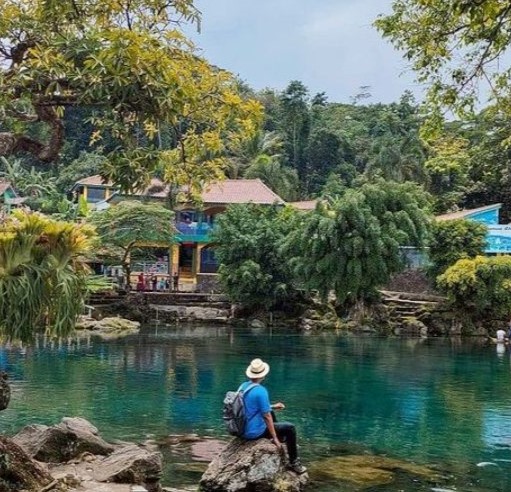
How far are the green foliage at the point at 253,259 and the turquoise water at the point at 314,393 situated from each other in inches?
294

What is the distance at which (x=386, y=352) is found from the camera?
92.9 ft

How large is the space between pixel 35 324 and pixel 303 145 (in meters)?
54.4

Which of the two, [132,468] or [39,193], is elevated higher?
[39,193]

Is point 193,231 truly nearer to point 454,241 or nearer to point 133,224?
point 133,224

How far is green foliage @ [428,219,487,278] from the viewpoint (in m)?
37.1

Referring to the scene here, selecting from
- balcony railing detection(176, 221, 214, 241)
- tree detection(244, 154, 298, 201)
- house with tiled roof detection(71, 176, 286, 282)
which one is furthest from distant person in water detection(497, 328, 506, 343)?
tree detection(244, 154, 298, 201)

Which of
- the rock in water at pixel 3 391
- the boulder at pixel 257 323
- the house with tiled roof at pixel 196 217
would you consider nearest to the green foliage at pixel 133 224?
the house with tiled roof at pixel 196 217

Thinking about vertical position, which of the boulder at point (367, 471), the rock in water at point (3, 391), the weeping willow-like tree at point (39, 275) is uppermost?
the weeping willow-like tree at point (39, 275)

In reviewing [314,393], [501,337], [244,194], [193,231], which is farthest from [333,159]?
[314,393]

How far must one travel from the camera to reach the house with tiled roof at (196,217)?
145ft

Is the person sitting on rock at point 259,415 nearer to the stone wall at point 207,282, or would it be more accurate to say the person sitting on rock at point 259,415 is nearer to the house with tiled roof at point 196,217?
the house with tiled roof at point 196,217

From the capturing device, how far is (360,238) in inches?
1387

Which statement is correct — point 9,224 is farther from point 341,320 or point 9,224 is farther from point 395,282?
point 395,282

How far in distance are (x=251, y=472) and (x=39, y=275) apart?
3.65m
